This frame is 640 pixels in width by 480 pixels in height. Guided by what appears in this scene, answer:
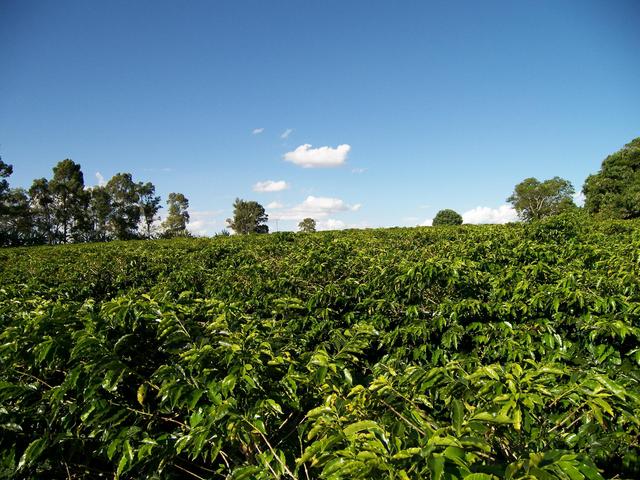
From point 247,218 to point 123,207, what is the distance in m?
20.1

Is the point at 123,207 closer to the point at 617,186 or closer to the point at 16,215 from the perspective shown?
the point at 16,215

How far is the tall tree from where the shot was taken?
41.7 m

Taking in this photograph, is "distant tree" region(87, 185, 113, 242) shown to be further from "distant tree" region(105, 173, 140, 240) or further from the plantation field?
the plantation field

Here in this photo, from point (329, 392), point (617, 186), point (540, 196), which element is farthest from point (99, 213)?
point (540, 196)

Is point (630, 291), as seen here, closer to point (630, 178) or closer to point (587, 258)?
point (587, 258)

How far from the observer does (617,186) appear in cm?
3609

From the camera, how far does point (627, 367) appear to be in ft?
7.25

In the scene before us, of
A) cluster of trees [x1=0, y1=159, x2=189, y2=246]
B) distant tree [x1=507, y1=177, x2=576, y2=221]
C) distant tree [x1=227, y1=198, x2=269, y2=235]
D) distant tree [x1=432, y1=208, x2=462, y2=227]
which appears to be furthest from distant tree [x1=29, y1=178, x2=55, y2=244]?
distant tree [x1=507, y1=177, x2=576, y2=221]

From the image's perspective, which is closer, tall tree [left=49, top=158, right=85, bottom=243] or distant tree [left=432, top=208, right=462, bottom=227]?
tall tree [left=49, top=158, right=85, bottom=243]

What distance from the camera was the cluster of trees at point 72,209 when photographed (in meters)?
37.8

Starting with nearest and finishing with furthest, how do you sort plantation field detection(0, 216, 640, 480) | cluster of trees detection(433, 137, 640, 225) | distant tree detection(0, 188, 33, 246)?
plantation field detection(0, 216, 640, 480)
cluster of trees detection(433, 137, 640, 225)
distant tree detection(0, 188, 33, 246)

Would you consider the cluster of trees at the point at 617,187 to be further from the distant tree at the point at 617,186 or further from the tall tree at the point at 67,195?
the tall tree at the point at 67,195

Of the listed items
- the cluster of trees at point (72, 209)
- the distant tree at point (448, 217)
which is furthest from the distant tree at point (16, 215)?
the distant tree at point (448, 217)

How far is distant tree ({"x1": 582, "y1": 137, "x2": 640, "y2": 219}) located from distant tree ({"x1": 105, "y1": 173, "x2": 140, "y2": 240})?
5725cm
